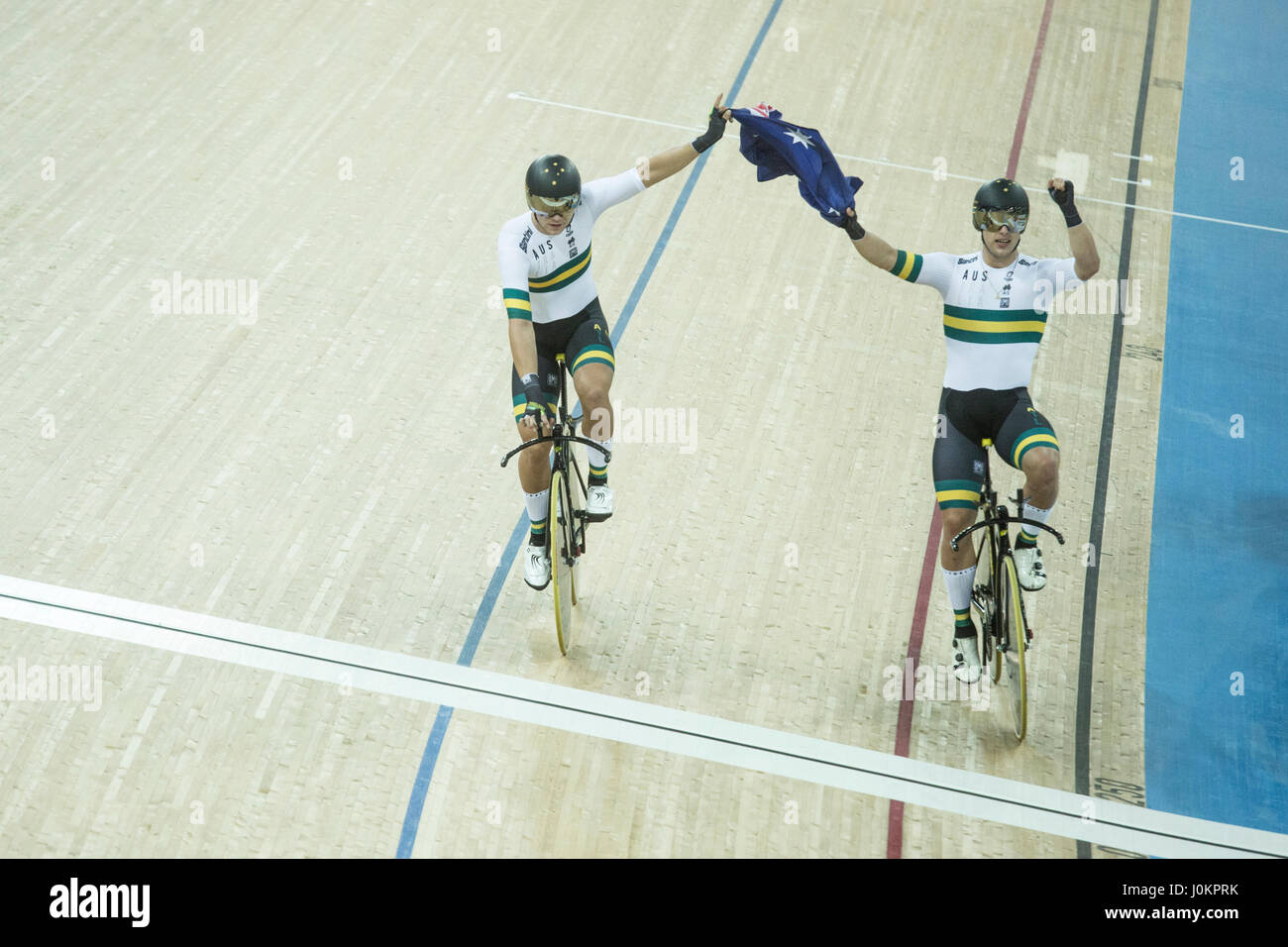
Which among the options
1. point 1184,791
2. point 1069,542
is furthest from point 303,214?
point 1184,791

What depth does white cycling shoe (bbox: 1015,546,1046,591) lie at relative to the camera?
13.8ft

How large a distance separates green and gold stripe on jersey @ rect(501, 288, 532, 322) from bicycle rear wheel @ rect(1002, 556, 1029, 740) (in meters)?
1.83

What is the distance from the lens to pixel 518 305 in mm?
3998

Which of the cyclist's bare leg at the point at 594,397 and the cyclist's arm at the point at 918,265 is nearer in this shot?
the cyclist's arm at the point at 918,265

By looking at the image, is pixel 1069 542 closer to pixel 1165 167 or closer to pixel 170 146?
pixel 1165 167

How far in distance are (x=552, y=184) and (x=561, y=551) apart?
136cm

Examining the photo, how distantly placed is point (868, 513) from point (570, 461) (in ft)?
4.47

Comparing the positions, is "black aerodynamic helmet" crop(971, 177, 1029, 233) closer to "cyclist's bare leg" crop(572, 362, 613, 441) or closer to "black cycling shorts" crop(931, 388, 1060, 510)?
"black cycling shorts" crop(931, 388, 1060, 510)

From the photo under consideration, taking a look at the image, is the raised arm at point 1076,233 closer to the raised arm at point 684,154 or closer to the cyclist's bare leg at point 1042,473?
the cyclist's bare leg at point 1042,473

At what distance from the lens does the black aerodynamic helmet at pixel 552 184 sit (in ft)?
12.8

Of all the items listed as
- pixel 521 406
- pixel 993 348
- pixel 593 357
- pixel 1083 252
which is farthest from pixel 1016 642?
pixel 521 406

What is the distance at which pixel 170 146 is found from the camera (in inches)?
271

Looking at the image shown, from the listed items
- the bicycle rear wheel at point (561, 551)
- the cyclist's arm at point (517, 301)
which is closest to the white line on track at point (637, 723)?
the bicycle rear wheel at point (561, 551)

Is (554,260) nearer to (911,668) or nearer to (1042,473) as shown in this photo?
(1042,473)
